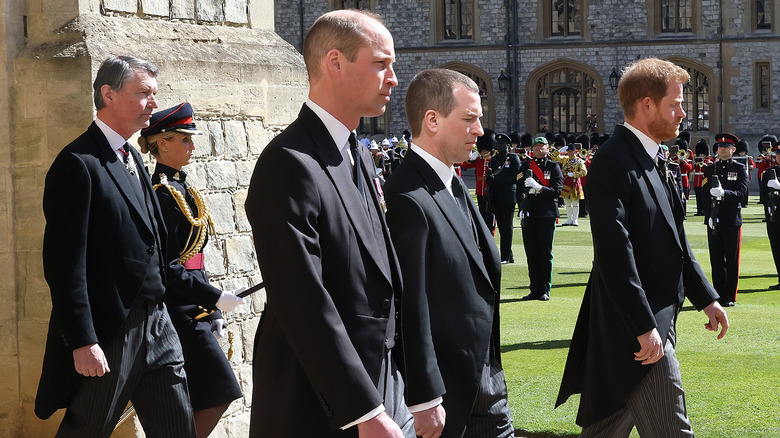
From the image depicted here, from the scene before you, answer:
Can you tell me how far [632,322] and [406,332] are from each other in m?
1.12

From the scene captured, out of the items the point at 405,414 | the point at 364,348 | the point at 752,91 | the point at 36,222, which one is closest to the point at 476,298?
the point at 405,414

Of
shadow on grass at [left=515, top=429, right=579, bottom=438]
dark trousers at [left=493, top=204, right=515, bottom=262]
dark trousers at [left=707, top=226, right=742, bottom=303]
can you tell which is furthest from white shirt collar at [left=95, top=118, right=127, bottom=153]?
dark trousers at [left=493, top=204, right=515, bottom=262]

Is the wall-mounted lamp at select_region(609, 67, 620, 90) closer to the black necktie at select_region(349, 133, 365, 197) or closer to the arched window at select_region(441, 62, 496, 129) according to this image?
the arched window at select_region(441, 62, 496, 129)

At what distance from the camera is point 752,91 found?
129 feet

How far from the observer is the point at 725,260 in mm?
11312

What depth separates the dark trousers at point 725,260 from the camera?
36.7ft

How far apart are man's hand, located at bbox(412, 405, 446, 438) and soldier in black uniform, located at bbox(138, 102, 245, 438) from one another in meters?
1.14

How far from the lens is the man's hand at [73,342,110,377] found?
366cm

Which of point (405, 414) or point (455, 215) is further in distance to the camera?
point (455, 215)

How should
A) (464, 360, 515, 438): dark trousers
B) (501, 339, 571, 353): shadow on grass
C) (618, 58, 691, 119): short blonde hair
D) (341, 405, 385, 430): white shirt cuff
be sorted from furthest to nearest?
(501, 339, 571, 353): shadow on grass
(618, 58, 691, 119): short blonde hair
(464, 360, 515, 438): dark trousers
(341, 405, 385, 430): white shirt cuff

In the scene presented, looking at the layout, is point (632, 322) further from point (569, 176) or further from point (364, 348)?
point (569, 176)

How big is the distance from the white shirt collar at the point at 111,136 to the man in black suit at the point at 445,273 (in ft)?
3.22

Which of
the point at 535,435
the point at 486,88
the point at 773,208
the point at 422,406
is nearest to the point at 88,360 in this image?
the point at 422,406

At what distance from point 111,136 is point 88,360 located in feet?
Answer: 2.71
